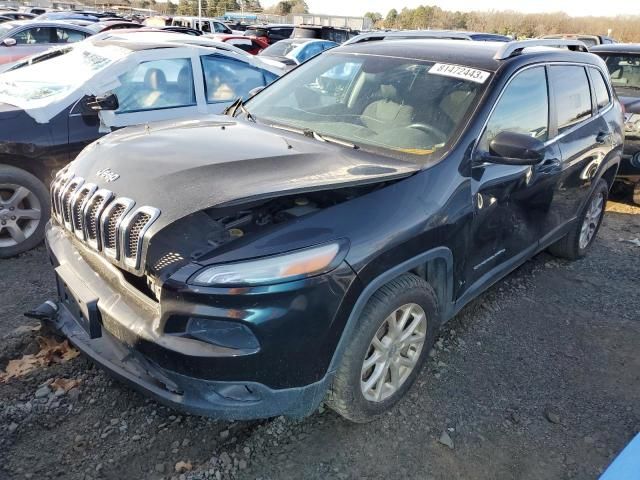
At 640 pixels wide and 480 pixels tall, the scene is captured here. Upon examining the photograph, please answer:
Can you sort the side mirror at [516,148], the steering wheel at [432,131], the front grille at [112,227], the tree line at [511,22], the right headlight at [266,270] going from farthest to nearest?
the tree line at [511,22]
the steering wheel at [432,131]
the side mirror at [516,148]
the front grille at [112,227]
the right headlight at [266,270]

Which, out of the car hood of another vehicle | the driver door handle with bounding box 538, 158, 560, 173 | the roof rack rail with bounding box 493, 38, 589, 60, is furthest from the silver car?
the driver door handle with bounding box 538, 158, 560, 173

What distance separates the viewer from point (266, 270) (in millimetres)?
1902

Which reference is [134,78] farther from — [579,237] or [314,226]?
[579,237]

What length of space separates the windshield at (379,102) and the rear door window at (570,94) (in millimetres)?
949

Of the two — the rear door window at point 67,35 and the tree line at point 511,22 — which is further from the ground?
the tree line at point 511,22

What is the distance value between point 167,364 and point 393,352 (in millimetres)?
1066

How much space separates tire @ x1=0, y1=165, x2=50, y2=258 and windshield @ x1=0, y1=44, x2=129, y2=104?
741 millimetres

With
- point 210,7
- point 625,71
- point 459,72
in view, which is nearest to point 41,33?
point 625,71

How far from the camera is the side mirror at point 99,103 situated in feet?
13.8

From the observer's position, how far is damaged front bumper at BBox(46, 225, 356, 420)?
1963mm

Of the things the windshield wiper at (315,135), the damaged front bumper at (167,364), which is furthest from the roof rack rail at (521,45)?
the damaged front bumper at (167,364)

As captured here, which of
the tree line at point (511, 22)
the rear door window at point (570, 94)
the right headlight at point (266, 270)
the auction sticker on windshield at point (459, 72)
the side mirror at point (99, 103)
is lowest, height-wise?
the right headlight at point (266, 270)

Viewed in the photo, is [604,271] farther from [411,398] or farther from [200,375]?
[200,375]

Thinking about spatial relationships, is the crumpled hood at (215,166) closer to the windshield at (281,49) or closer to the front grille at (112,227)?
the front grille at (112,227)
